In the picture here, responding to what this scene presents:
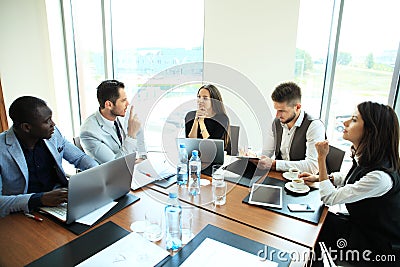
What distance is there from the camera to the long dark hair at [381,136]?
124cm

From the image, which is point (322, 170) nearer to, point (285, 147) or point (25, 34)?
point (285, 147)

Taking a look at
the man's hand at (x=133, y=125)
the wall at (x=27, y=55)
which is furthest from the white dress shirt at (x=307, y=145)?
the wall at (x=27, y=55)

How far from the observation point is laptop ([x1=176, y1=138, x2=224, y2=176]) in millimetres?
1683

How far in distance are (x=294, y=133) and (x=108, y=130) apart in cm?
134

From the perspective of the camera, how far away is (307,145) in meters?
1.80

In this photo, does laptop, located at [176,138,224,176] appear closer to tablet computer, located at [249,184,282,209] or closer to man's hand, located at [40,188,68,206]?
tablet computer, located at [249,184,282,209]

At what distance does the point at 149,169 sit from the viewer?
1655 millimetres

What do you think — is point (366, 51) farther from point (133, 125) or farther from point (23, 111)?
point (23, 111)

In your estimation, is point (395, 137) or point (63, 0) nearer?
point (395, 137)

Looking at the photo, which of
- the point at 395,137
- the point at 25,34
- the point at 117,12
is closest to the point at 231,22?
the point at 117,12

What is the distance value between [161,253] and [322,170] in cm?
92

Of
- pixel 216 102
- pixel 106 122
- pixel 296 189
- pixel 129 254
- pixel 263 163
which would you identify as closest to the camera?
pixel 129 254

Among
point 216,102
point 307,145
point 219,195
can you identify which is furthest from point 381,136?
point 216,102

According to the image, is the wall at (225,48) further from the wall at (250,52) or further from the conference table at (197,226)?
the conference table at (197,226)
